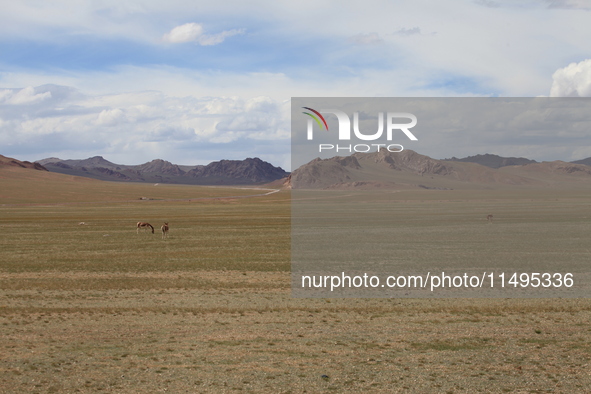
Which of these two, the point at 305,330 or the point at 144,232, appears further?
the point at 144,232

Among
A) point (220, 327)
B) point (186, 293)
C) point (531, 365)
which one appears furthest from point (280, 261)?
point (531, 365)

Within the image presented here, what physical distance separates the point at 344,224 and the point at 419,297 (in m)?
27.2

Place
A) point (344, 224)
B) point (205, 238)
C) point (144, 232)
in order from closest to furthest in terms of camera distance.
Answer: point (205, 238) < point (144, 232) < point (344, 224)

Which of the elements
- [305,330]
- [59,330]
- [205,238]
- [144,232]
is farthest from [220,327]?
[144,232]

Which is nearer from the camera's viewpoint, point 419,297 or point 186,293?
point 419,297

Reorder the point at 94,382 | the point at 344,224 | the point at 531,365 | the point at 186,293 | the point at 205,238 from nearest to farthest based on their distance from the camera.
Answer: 1. the point at 94,382
2. the point at 531,365
3. the point at 186,293
4. the point at 205,238
5. the point at 344,224

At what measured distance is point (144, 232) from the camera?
36875 mm

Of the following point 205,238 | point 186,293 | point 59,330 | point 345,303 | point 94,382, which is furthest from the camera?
point 205,238

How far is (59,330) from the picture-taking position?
473 inches

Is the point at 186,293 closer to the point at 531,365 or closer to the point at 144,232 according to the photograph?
the point at 531,365

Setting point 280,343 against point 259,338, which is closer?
point 280,343

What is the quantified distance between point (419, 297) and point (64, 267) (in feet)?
43.4

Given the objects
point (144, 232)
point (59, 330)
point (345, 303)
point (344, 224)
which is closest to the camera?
point (59, 330)

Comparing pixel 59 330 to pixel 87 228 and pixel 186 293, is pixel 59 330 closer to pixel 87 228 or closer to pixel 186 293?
pixel 186 293
